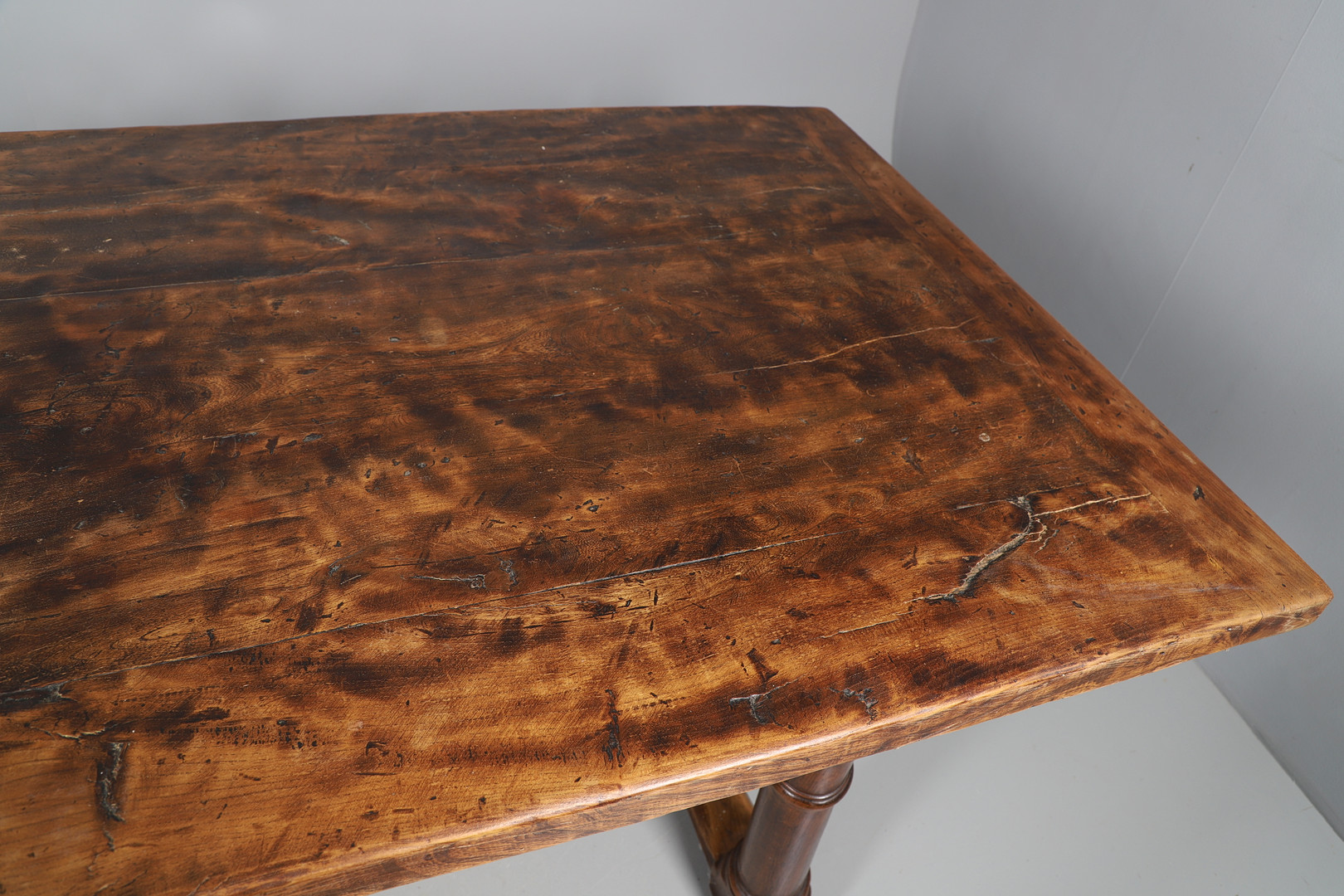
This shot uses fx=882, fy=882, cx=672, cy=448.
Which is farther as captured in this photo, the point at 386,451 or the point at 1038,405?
the point at 1038,405

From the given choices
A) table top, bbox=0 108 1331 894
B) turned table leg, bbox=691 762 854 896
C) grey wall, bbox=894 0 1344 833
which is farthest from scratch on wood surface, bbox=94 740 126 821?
grey wall, bbox=894 0 1344 833

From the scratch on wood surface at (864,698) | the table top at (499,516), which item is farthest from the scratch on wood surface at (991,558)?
the scratch on wood surface at (864,698)

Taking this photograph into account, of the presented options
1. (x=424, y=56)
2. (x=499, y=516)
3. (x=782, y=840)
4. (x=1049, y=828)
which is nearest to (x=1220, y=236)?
(x=1049, y=828)

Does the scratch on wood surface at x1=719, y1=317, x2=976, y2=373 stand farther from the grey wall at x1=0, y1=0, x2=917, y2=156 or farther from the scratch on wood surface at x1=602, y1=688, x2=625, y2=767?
the grey wall at x1=0, y1=0, x2=917, y2=156

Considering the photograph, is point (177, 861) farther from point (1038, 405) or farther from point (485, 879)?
point (1038, 405)

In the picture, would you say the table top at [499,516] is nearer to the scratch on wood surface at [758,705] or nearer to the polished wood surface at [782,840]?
the scratch on wood surface at [758,705]

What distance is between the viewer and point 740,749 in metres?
0.64

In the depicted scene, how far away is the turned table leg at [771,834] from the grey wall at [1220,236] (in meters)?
0.89

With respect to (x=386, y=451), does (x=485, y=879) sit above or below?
below

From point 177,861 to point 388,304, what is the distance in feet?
2.05

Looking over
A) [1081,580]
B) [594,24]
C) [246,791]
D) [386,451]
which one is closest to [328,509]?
[386,451]

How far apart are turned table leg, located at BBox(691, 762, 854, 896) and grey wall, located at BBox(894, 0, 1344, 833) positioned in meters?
0.89

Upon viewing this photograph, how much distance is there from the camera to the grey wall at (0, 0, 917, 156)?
1.78 m

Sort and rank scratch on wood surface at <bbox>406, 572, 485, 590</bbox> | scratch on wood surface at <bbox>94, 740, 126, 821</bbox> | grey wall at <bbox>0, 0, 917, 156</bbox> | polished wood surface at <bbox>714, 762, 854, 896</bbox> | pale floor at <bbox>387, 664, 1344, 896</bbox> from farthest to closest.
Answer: grey wall at <bbox>0, 0, 917, 156</bbox> < pale floor at <bbox>387, 664, 1344, 896</bbox> < polished wood surface at <bbox>714, 762, 854, 896</bbox> < scratch on wood surface at <bbox>406, 572, 485, 590</bbox> < scratch on wood surface at <bbox>94, 740, 126, 821</bbox>
